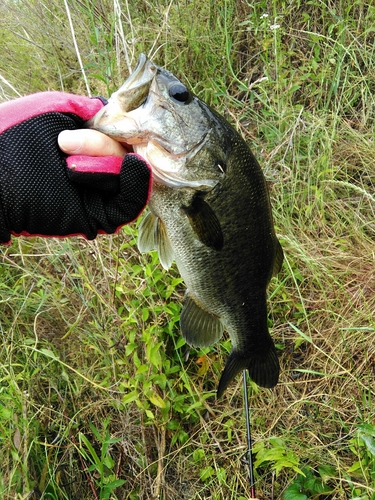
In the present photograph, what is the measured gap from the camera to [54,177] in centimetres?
145

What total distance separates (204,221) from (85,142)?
0.47m

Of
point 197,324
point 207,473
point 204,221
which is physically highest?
point 204,221

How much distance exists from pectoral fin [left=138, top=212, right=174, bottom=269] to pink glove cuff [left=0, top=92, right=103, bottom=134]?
440mm

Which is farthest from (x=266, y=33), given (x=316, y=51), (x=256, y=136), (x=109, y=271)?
(x=109, y=271)

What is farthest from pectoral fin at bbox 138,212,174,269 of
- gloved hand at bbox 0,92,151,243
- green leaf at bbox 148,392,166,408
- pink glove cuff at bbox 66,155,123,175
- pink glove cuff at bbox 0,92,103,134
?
green leaf at bbox 148,392,166,408

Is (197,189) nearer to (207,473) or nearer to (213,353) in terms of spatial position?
(213,353)

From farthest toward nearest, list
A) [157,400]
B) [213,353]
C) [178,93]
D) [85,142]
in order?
[213,353], [157,400], [178,93], [85,142]

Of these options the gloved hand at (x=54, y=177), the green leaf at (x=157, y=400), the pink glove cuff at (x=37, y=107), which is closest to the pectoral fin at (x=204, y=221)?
the gloved hand at (x=54, y=177)

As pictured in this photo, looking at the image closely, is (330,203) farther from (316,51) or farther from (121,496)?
(121,496)

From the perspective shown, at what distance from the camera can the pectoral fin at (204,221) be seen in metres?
1.57

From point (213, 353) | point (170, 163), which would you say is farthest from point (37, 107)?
point (213, 353)

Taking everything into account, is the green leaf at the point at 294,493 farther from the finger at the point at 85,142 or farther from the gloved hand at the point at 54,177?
the finger at the point at 85,142

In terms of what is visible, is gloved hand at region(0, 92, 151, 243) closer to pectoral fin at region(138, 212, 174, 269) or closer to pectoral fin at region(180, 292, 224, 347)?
pectoral fin at region(138, 212, 174, 269)

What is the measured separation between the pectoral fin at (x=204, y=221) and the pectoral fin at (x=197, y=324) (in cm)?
33
